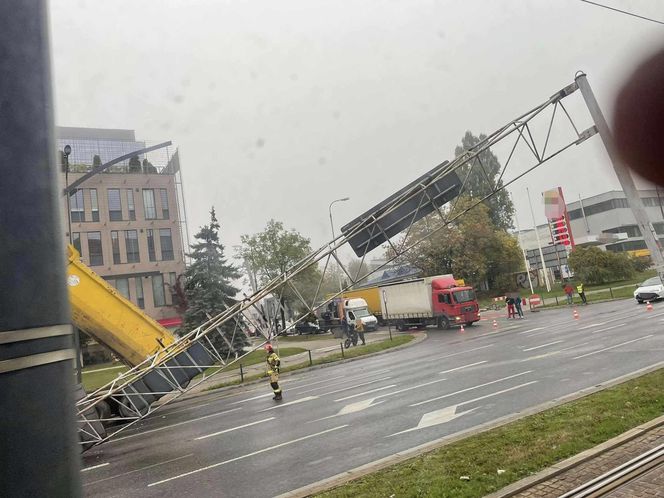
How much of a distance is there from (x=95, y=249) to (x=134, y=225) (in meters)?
3.30

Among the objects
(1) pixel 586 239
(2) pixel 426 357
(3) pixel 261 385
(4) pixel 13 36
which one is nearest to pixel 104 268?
(3) pixel 261 385

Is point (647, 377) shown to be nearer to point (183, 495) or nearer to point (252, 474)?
point (252, 474)

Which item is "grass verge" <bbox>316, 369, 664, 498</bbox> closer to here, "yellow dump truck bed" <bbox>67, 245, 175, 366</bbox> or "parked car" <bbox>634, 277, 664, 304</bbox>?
"yellow dump truck bed" <bbox>67, 245, 175, 366</bbox>

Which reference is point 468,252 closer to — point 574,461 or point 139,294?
point 139,294

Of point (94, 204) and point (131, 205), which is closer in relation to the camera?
point (94, 204)

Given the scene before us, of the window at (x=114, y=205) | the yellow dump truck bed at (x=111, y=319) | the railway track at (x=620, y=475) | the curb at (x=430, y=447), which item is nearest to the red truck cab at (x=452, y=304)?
the yellow dump truck bed at (x=111, y=319)

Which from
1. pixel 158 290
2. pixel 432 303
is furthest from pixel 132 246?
pixel 432 303

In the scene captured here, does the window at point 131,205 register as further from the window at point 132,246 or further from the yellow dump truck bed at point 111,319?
the yellow dump truck bed at point 111,319

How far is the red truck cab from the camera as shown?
30.7 metres

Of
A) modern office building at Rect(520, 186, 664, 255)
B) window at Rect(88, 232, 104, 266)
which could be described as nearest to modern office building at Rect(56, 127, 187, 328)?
window at Rect(88, 232, 104, 266)

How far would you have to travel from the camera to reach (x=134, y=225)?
123ft

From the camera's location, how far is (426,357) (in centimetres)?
1870

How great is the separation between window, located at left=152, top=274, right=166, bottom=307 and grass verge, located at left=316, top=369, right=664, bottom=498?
3371cm

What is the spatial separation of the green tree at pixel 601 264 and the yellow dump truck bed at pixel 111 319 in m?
39.9
